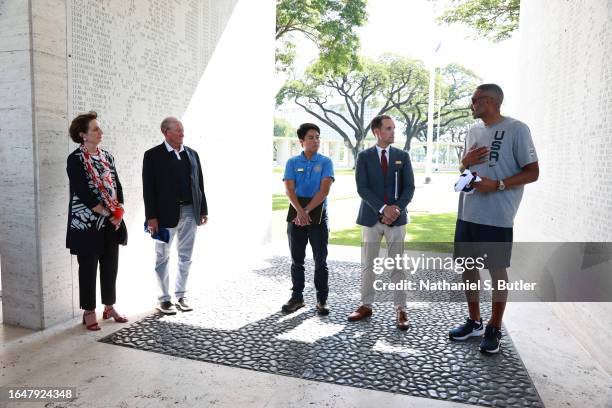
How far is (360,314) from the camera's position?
14.0 feet

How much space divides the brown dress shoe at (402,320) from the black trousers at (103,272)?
2.52 m

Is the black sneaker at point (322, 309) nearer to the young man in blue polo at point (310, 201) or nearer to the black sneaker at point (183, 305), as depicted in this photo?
the young man in blue polo at point (310, 201)

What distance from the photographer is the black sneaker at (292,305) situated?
4438mm

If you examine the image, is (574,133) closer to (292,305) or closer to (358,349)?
(358,349)

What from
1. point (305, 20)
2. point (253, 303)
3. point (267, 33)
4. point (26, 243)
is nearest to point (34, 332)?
point (26, 243)

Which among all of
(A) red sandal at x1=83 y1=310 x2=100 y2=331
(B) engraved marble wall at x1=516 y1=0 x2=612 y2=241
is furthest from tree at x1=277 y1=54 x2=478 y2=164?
(A) red sandal at x1=83 y1=310 x2=100 y2=331

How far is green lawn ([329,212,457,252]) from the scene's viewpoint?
27.1 ft

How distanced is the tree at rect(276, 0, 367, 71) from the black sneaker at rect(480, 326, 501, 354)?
995 cm

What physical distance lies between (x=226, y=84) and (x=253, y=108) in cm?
87

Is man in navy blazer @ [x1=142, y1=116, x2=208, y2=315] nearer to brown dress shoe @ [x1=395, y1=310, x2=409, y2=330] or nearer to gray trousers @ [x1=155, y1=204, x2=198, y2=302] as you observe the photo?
gray trousers @ [x1=155, y1=204, x2=198, y2=302]

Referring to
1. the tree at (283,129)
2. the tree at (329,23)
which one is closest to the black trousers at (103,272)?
the tree at (329,23)

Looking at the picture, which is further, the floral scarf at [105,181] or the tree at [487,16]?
the tree at [487,16]

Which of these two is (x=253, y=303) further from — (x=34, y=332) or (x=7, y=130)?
(x=7, y=130)

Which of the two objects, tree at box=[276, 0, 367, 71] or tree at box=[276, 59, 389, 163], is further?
tree at box=[276, 59, 389, 163]
